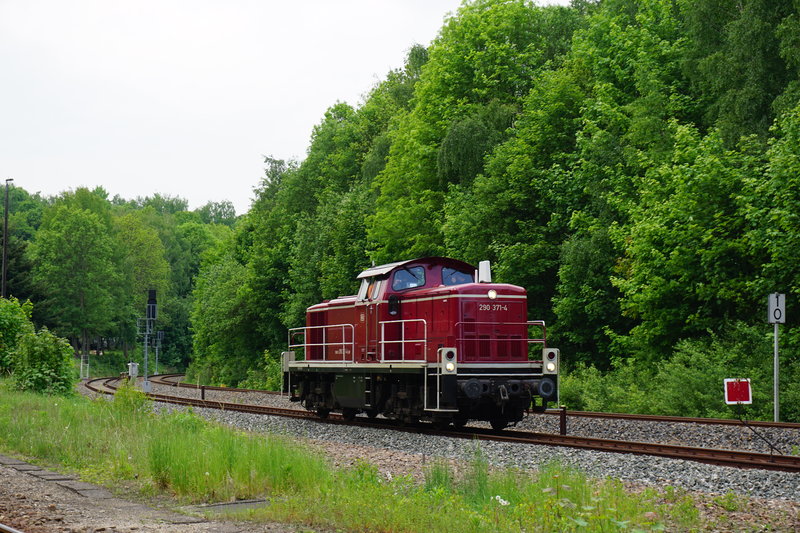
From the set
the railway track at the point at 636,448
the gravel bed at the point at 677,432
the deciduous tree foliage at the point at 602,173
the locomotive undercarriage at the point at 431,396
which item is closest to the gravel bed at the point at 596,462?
the railway track at the point at 636,448

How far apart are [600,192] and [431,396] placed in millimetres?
15378

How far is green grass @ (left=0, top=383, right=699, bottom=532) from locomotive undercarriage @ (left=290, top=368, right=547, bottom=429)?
Answer: 4519 mm

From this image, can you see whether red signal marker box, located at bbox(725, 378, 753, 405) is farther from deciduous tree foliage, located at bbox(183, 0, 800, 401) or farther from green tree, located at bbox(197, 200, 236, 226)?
green tree, located at bbox(197, 200, 236, 226)

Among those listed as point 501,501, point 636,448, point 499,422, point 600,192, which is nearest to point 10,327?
point 499,422

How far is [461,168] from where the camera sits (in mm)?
35625

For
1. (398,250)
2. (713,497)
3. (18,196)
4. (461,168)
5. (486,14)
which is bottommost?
(713,497)

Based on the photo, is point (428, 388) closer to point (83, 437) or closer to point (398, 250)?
point (83, 437)

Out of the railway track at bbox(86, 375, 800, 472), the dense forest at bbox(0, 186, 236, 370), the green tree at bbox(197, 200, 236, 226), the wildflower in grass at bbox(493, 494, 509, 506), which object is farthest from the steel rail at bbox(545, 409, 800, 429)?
the green tree at bbox(197, 200, 236, 226)

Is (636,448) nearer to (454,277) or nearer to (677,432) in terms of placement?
(677,432)

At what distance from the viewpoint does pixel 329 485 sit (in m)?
10.0

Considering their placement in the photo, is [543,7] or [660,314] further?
[543,7]

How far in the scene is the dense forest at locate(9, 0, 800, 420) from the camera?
2211 cm

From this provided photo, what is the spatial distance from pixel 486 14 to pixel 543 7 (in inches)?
153

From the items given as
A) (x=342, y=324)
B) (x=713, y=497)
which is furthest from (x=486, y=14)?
(x=713, y=497)
